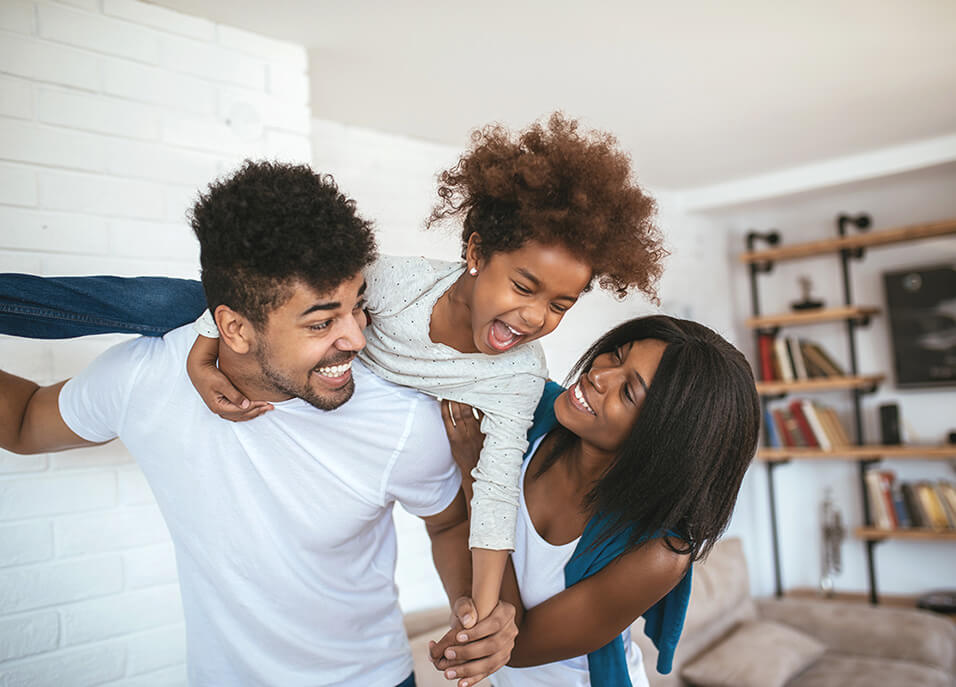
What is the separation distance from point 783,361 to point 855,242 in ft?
2.66

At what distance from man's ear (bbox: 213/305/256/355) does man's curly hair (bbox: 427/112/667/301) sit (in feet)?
1.46

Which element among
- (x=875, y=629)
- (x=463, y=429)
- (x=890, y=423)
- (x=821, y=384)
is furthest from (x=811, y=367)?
(x=463, y=429)

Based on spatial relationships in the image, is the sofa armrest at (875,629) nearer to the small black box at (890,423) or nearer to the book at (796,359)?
the small black box at (890,423)

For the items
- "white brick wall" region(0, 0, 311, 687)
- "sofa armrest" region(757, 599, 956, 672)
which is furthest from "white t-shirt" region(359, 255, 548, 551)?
"sofa armrest" region(757, 599, 956, 672)

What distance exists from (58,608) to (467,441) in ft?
3.93

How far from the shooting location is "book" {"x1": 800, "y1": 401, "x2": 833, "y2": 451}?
14.8 ft

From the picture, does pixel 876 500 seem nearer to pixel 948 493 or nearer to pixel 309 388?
pixel 948 493

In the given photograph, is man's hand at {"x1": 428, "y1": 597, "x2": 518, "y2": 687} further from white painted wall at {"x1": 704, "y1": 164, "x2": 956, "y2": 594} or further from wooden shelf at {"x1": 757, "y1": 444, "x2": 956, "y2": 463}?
Result: white painted wall at {"x1": 704, "y1": 164, "x2": 956, "y2": 594}

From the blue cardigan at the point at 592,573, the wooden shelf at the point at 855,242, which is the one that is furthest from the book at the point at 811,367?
the blue cardigan at the point at 592,573

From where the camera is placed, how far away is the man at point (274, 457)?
4.17 ft

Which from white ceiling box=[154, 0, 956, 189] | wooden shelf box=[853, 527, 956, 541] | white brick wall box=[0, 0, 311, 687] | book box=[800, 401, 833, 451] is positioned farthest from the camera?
book box=[800, 401, 833, 451]

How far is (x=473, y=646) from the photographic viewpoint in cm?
129

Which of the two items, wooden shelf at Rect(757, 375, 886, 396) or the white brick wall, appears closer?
the white brick wall

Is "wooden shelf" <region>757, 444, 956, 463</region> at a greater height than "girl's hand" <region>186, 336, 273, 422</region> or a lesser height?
lesser
